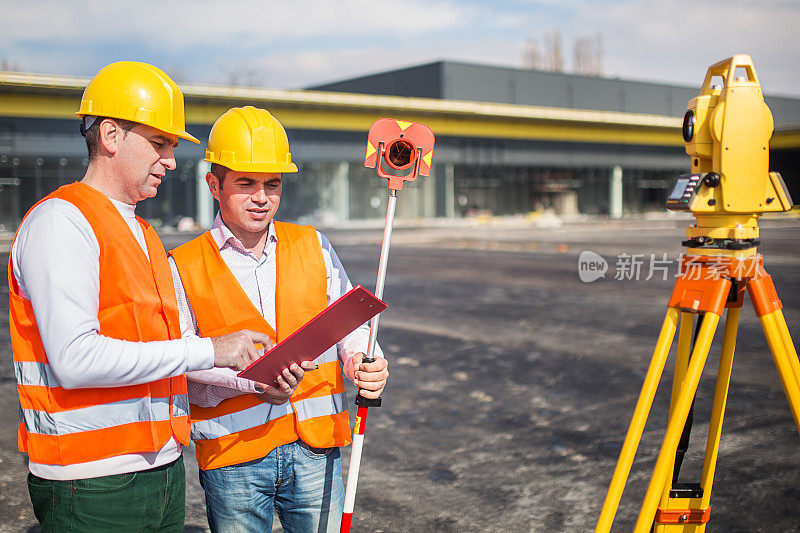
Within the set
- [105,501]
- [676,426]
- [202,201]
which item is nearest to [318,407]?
[105,501]

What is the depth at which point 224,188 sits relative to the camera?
2326mm

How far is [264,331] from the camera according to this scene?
228 cm

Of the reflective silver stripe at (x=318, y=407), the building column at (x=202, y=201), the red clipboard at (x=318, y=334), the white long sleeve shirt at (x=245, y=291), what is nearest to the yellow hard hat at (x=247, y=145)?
the white long sleeve shirt at (x=245, y=291)

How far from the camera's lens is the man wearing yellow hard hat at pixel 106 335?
1.72 meters

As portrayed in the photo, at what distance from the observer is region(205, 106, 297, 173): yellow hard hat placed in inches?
88.9

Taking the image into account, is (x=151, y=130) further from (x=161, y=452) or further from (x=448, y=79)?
(x=448, y=79)

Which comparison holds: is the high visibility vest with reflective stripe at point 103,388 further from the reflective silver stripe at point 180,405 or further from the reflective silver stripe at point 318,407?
the reflective silver stripe at point 318,407

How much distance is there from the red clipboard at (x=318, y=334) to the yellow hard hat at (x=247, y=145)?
1.78 feet

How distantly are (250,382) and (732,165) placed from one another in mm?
1725

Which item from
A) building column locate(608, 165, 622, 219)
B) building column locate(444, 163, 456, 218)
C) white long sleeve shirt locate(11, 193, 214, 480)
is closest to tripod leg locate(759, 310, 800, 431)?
white long sleeve shirt locate(11, 193, 214, 480)

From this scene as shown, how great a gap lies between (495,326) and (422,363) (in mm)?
2124

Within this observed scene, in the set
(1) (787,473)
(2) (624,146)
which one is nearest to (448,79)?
(2) (624,146)

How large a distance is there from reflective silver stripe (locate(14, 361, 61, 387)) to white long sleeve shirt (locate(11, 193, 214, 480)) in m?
0.09

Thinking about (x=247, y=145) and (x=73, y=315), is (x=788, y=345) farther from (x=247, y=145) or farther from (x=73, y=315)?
(x=73, y=315)
